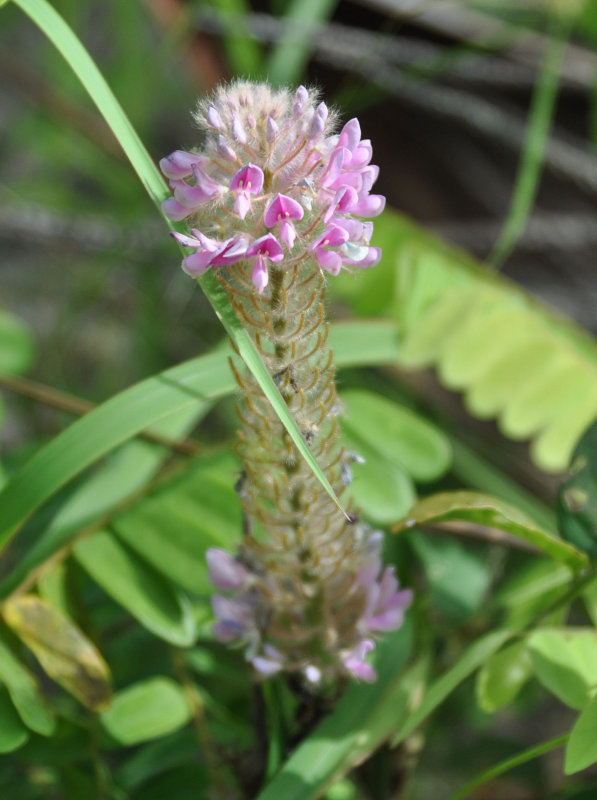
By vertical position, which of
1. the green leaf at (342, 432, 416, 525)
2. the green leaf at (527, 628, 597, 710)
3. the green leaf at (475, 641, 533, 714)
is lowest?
the green leaf at (475, 641, 533, 714)

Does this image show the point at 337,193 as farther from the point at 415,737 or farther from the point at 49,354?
the point at 49,354

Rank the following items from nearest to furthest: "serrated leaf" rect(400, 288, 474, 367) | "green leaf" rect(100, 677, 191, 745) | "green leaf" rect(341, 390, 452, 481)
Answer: "green leaf" rect(100, 677, 191, 745), "green leaf" rect(341, 390, 452, 481), "serrated leaf" rect(400, 288, 474, 367)

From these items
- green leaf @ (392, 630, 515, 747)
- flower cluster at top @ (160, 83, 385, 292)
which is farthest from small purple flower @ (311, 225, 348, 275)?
green leaf @ (392, 630, 515, 747)

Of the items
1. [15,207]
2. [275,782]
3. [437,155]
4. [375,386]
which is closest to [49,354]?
[15,207]

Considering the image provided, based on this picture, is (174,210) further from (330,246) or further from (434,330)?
(434,330)

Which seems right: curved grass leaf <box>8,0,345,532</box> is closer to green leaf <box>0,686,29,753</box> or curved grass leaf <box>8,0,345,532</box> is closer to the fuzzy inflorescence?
the fuzzy inflorescence
